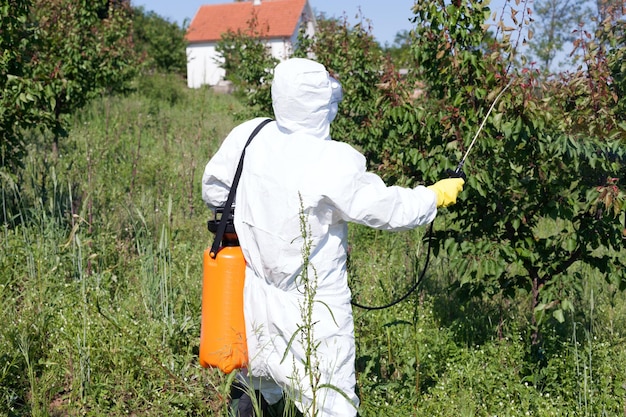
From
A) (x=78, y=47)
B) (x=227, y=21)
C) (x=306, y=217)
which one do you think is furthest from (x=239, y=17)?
(x=306, y=217)

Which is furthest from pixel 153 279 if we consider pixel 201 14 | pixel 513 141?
pixel 201 14

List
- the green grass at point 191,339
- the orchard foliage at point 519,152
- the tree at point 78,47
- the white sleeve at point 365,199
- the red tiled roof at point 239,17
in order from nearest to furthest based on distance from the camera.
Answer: the white sleeve at point 365,199
the orchard foliage at point 519,152
the green grass at point 191,339
the tree at point 78,47
the red tiled roof at point 239,17

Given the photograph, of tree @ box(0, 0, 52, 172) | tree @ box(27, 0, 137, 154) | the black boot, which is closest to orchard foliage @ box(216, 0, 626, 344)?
the black boot

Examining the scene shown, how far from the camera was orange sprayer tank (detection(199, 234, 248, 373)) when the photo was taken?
112 inches

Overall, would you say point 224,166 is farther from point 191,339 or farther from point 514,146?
point 514,146

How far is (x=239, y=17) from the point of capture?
42250mm

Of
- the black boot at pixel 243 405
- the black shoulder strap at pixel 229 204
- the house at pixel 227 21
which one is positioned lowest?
the black boot at pixel 243 405

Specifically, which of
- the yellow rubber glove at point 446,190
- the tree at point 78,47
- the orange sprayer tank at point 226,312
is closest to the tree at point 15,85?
the tree at point 78,47

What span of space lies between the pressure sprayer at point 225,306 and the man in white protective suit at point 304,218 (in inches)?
1.6

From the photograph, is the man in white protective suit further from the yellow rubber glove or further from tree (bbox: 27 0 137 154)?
tree (bbox: 27 0 137 154)

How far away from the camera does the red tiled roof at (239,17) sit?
40000mm

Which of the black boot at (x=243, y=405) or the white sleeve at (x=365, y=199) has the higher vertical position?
the white sleeve at (x=365, y=199)

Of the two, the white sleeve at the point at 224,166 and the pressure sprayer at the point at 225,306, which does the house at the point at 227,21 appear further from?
the pressure sprayer at the point at 225,306

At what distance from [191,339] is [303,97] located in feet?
6.14
